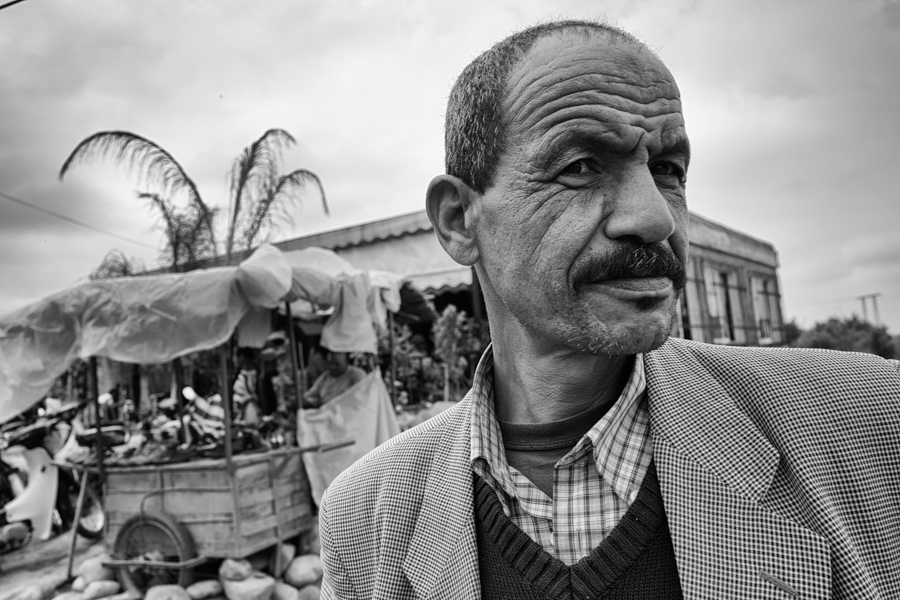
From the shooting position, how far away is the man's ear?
139 cm

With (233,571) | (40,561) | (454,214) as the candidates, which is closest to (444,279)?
(233,571)

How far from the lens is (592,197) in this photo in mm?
1172

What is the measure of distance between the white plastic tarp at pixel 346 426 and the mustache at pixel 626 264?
553 cm

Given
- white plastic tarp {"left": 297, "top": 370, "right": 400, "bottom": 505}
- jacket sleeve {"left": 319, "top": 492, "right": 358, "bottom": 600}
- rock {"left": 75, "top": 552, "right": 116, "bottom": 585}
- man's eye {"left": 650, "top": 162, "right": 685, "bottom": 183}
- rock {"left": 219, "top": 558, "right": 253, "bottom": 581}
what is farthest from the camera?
white plastic tarp {"left": 297, "top": 370, "right": 400, "bottom": 505}

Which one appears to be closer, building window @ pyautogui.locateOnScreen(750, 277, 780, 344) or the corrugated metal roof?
the corrugated metal roof

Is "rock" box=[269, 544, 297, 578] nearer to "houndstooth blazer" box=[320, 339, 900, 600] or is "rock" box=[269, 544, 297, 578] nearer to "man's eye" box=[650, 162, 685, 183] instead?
"houndstooth blazer" box=[320, 339, 900, 600]

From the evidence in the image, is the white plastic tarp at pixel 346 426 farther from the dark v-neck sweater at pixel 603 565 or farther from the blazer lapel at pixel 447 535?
the dark v-neck sweater at pixel 603 565

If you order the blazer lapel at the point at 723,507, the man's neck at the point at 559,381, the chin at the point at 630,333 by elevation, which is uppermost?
the chin at the point at 630,333

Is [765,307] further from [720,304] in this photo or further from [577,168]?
[577,168]

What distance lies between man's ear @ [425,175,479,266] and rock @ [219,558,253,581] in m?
4.96

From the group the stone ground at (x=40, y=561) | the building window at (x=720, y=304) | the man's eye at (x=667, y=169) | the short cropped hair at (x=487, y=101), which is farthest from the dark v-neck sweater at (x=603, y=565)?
the building window at (x=720, y=304)

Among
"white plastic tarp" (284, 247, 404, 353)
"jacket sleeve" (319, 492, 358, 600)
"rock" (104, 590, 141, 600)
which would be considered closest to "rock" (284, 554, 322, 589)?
"rock" (104, 590, 141, 600)

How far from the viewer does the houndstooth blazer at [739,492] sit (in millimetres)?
1002

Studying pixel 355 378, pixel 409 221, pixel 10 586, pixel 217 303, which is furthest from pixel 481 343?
pixel 10 586
